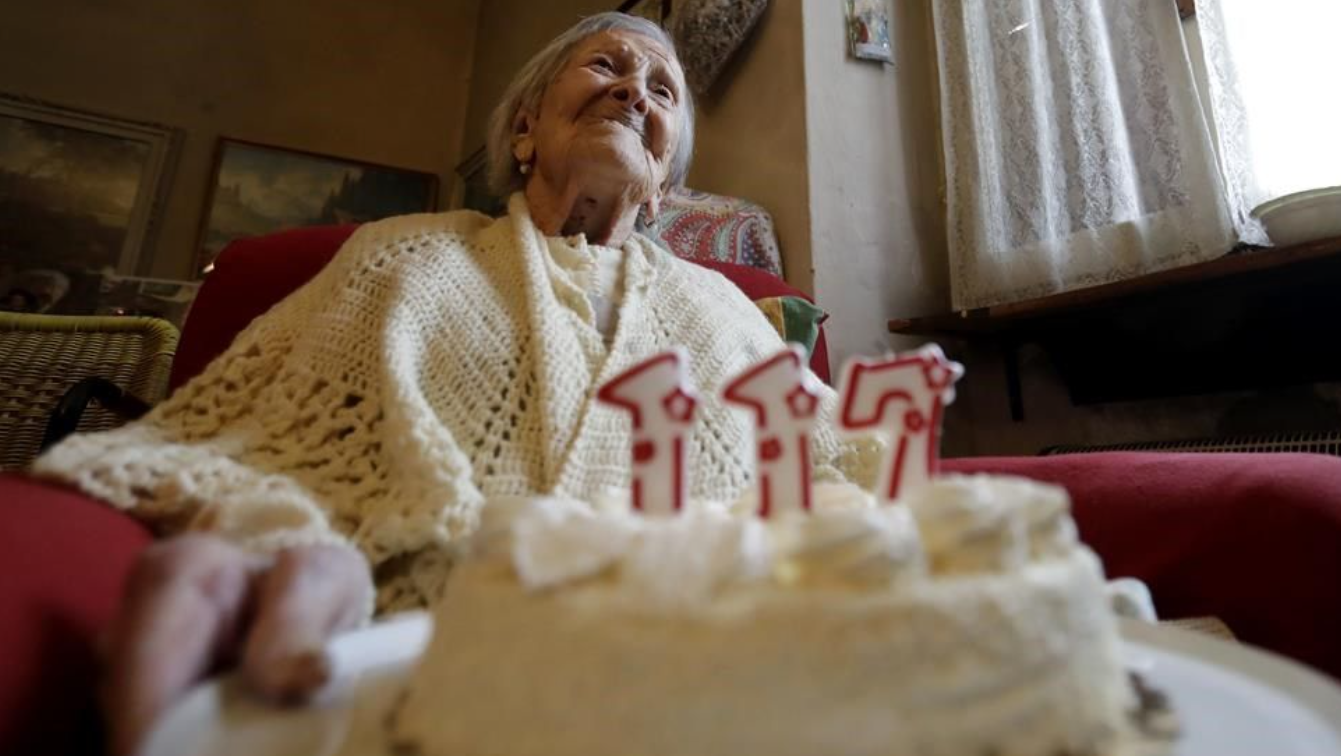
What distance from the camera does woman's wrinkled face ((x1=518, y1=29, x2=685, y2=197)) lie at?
100 centimetres

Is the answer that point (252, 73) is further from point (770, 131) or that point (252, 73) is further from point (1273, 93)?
point (1273, 93)

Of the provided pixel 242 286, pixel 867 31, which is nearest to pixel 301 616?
pixel 242 286

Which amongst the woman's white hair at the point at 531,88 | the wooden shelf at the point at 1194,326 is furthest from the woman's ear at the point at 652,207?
the wooden shelf at the point at 1194,326

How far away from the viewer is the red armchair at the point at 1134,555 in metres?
0.36

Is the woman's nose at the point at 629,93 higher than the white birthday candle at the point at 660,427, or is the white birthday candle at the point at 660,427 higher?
the woman's nose at the point at 629,93

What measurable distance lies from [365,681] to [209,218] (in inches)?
124

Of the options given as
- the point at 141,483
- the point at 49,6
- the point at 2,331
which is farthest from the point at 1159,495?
the point at 49,6

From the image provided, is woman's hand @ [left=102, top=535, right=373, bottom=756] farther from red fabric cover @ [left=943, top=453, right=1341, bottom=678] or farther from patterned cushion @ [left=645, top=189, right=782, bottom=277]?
patterned cushion @ [left=645, top=189, right=782, bottom=277]

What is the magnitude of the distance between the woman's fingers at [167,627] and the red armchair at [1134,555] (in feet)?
0.22

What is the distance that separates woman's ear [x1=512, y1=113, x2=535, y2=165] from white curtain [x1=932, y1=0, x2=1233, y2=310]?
935 millimetres

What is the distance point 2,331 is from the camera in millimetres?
1352

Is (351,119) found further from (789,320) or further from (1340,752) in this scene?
(1340,752)

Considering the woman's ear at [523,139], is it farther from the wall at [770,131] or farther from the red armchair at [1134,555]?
the red armchair at [1134,555]

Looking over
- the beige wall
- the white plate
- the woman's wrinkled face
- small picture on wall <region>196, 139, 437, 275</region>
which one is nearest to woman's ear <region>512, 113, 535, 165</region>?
the woman's wrinkled face
